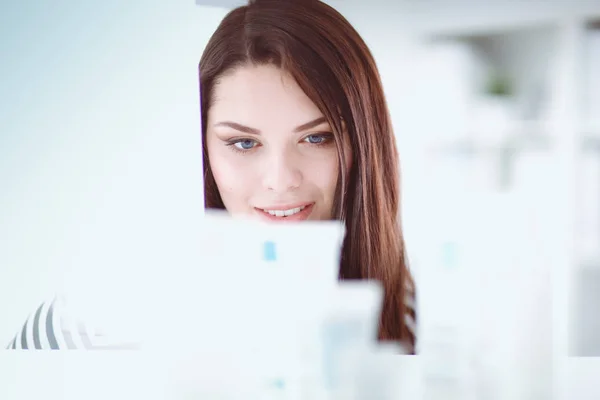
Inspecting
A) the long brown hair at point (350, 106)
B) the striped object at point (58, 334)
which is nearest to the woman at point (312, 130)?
the long brown hair at point (350, 106)

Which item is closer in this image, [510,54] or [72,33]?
[510,54]

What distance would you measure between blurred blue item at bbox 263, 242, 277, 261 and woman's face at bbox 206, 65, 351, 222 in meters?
0.05

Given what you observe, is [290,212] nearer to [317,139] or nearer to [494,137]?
[317,139]

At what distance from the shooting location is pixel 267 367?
954 mm

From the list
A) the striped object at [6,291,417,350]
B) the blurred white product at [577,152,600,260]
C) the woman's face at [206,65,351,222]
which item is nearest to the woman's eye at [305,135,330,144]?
the woman's face at [206,65,351,222]

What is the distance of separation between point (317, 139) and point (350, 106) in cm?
8

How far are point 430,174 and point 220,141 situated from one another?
387 mm

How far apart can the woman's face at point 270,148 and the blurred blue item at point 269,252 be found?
5cm

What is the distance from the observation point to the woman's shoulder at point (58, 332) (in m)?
1.08

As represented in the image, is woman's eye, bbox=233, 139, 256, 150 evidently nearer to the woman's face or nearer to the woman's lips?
the woman's face

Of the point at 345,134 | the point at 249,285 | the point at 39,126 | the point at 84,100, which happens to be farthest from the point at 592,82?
the point at 39,126

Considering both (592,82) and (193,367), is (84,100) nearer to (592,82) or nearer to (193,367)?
(193,367)

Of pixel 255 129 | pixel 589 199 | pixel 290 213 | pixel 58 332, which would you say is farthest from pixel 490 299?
pixel 58 332

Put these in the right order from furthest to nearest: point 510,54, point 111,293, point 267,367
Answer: point 111,293 < point 267,367 < point 510,54
